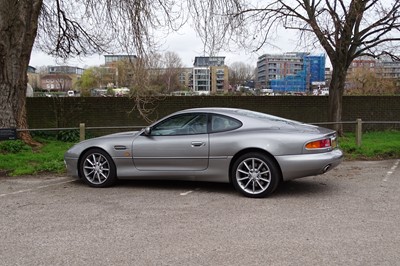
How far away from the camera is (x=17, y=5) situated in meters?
11.1

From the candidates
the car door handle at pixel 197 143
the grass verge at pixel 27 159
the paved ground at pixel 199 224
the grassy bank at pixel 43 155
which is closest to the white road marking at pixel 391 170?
the paved ground at pixel 199 224

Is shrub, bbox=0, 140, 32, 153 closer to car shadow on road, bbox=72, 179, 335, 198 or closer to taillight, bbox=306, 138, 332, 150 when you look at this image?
car shadow on road, bbox=72, 179, 335, 198

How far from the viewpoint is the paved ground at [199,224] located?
411cm

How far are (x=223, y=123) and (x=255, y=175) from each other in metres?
1.03

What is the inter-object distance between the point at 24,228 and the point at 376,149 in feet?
29.5

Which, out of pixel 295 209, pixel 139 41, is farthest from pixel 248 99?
pixel 295 209

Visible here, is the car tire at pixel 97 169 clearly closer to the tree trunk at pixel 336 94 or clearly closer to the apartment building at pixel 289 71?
the tree trunk at pixel 336 94

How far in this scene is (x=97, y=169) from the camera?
7371mm

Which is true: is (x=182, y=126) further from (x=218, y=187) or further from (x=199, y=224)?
(x=199, y=224)

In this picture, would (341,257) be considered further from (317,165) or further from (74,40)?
(74,40)

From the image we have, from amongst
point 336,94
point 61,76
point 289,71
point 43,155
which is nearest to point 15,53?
point 43,155

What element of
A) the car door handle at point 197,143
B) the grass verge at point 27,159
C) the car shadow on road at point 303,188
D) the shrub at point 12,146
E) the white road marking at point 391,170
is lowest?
the car shadow on road at point 303,188

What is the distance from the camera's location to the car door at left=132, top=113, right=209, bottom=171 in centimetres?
680

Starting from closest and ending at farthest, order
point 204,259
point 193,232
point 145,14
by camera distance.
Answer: point 204,259 < point 193,232 < point 145,14
